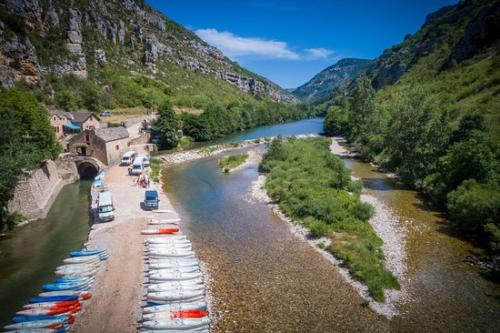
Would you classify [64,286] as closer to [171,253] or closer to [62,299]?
[62,299]

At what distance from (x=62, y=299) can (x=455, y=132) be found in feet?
149

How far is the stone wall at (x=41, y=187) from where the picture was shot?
108 feet

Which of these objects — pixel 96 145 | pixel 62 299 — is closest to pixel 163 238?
pixel 62 299

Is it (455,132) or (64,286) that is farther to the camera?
(455,132)

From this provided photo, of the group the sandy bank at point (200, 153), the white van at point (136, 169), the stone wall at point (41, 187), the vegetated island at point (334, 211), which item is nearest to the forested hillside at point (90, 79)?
the stone wall at point (41, 187)

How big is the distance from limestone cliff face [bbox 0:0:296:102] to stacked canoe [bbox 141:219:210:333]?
71.5 m

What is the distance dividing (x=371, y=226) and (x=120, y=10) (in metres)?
185

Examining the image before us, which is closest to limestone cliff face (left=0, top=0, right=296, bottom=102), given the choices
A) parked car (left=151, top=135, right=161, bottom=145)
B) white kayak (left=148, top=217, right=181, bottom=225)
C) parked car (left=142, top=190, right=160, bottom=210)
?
parked car (left=151, top=135, right=161, bottom=145)

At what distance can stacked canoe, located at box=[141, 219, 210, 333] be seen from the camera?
55.9ft

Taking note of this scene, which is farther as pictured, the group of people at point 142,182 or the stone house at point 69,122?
the stone house at point 69,122

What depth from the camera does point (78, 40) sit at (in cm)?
12506

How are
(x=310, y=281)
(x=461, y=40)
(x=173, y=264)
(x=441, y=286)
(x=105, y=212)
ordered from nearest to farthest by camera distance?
1. (x=441, y=286)
2. (x=310, y=281)
3. (x=173, y=264)
4. (x=105, y=212)
5. (x=461, y=40)

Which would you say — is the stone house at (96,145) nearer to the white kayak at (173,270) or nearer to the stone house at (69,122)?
the stone house at (69,122)

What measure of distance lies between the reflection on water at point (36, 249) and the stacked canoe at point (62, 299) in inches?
69.0
